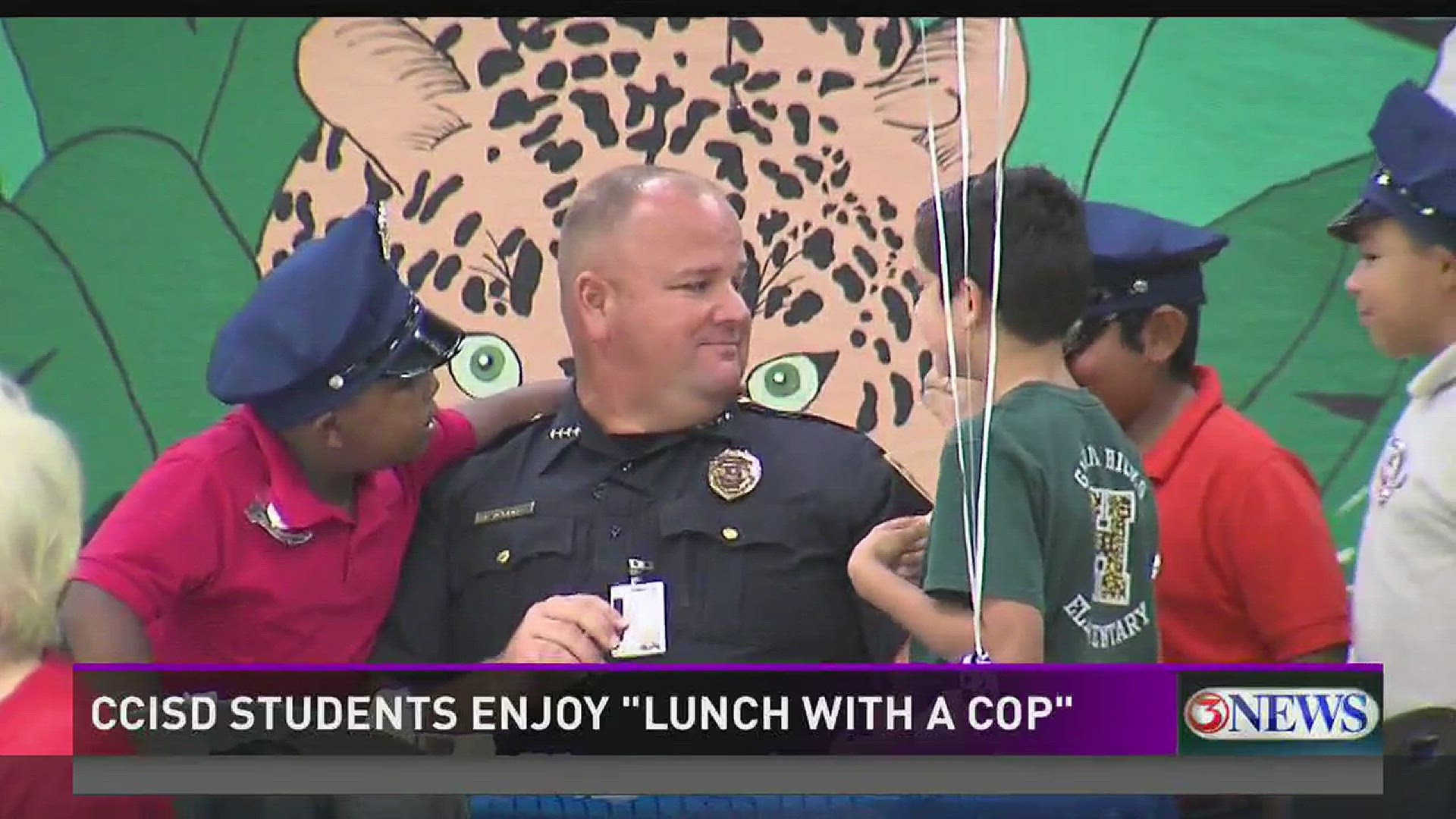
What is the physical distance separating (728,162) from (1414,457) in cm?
110

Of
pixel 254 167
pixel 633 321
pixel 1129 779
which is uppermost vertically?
pixel 254 167

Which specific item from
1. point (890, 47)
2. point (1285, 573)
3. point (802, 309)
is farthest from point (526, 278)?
point (1285, 573)

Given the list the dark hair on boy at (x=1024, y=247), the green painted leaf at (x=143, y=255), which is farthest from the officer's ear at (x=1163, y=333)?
the green painted leaf at (x=143, y=255)

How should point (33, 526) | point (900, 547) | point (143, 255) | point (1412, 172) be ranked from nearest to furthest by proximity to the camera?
point (33, 526)
point (900, 547)
point (1412, 172)
point (143, 255)

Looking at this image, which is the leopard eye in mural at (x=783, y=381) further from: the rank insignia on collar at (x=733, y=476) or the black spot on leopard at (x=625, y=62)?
the black spot on leopard at (x=625, y=62)

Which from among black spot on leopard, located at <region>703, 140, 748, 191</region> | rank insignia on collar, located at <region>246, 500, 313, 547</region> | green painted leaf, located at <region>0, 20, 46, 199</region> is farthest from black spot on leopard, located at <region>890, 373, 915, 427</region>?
green painted leaf, located at <region>0, 20, 46, 199</region>

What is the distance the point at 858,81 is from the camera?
4.14 metres

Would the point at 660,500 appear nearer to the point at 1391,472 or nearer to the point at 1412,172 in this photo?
the point at 1391,472

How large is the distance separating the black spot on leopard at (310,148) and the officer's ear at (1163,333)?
128 centimetres

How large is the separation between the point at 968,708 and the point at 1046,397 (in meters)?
0.46

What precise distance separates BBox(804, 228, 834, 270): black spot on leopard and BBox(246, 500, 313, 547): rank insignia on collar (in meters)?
0.87

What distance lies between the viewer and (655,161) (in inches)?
161
